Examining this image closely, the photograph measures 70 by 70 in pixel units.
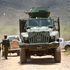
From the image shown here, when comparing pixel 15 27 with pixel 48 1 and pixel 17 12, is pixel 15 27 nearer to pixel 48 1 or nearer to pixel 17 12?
pixel 17 12

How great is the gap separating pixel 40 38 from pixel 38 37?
0.13 meters

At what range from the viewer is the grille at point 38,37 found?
22.9 metres

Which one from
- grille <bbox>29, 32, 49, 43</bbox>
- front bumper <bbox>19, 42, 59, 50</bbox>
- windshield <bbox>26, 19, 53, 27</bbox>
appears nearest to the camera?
front bumper <bbox>19, 42, 59, 50</bbox>

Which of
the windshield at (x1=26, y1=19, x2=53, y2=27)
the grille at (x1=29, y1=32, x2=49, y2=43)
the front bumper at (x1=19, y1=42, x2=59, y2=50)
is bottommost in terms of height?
the front bumper at (x1=19, y1=42, x2=59, y2=50)

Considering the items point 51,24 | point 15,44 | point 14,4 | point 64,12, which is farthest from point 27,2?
point 51,24

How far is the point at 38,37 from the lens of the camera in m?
22.9

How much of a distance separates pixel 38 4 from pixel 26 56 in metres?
76.7

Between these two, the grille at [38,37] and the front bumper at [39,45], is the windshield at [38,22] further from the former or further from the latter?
the front bumper at [39,45]

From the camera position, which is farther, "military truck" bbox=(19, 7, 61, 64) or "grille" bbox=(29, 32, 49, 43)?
"grille" bbox=(29, 32, 49, 43)

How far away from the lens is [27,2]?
10194cm

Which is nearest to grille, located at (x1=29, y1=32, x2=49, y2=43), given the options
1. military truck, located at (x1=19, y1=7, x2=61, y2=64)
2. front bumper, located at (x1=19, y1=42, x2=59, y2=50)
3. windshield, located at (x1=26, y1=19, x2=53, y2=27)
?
military truck, located at (x1=19, y1=7, x2=61, y2=64)

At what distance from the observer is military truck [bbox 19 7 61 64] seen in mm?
22594

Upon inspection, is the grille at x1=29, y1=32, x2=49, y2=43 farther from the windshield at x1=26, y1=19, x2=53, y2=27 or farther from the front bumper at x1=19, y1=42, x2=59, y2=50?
the windshield at x1=26, y1=19, x2=53, y2=27

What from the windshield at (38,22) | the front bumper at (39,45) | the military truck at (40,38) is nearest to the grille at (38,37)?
the military truck at (40,38)
